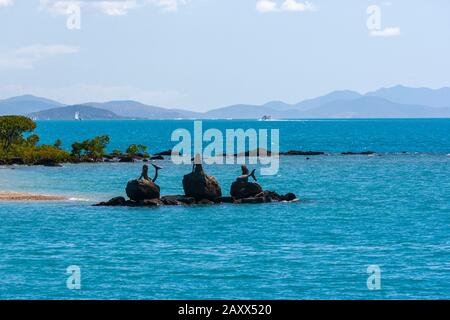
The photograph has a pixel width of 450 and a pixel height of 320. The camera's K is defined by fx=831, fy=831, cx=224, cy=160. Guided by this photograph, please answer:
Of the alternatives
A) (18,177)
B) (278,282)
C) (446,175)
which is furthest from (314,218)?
(446,175)

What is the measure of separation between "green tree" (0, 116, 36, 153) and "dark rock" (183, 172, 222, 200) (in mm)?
74915

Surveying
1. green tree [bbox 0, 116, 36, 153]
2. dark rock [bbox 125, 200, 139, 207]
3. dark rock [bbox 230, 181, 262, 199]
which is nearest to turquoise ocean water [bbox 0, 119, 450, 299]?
dark rock [bbox 125, 200, 139, 207]

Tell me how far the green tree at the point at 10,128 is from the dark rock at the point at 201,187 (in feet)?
246

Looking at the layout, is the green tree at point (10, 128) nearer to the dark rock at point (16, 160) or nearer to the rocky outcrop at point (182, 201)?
the dark rock at point (16, 160)

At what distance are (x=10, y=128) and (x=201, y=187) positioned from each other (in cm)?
7733

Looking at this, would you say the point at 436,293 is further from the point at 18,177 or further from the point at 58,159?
the point at 58,159

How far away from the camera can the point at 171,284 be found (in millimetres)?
41188

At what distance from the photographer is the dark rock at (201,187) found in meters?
76.3

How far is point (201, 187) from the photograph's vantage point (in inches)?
3034

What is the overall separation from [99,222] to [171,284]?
83.1 ft
